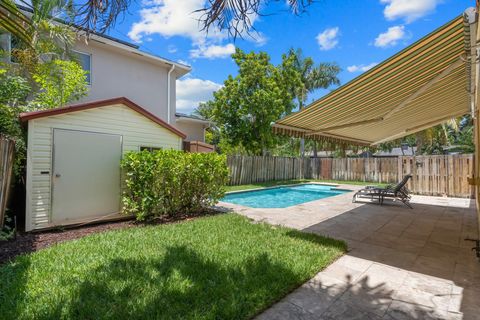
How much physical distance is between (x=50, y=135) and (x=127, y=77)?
876cm

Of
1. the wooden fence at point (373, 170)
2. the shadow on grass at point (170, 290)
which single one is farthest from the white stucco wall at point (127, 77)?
the shadow on grass at point (170, 290)

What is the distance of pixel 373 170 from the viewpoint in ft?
69.9

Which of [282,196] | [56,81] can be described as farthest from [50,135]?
[282,196]

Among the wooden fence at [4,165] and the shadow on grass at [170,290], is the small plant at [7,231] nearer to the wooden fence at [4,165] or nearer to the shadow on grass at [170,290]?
the wooden fence at [4,165]

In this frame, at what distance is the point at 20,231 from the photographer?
704 cm

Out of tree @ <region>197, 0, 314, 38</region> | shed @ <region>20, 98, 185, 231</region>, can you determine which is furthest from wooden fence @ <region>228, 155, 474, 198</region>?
tree @ <region>197, 0, 314, 38</region>

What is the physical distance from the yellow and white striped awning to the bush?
3127mm

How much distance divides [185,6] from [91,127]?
6.31 metres

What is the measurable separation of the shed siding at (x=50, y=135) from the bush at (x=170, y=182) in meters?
1.08

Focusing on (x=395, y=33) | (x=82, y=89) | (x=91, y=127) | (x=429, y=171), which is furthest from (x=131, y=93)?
(x=429, y=171)

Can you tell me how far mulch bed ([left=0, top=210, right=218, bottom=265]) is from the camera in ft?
18.6

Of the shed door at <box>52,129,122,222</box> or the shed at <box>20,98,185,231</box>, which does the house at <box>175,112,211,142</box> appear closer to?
the shed at <box>20,98,185,231</box>

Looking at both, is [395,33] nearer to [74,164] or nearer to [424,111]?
[424,111]

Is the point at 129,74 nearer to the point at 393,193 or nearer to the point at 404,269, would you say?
the point at 393,193
